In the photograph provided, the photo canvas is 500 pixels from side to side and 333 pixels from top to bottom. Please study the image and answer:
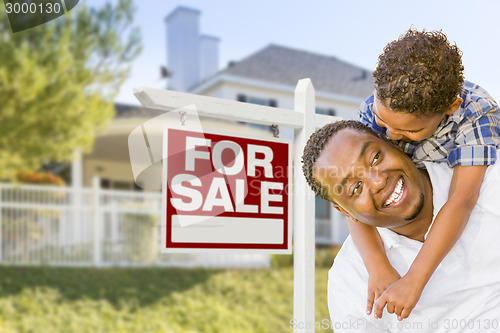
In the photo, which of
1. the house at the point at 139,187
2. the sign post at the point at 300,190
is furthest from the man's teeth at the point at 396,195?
the house at the point at 139,187

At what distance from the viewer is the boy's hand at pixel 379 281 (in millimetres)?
1620

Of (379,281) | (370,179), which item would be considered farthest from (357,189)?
(379,281)

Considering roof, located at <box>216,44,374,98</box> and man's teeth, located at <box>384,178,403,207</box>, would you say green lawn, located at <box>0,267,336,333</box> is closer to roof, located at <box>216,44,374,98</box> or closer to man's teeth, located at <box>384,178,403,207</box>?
man's teeth, located at <box>384,178,403,207</box>

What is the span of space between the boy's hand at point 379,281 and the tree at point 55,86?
8372mm

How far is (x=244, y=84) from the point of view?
14.0 m

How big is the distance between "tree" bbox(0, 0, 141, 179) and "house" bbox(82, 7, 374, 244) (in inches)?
87.8

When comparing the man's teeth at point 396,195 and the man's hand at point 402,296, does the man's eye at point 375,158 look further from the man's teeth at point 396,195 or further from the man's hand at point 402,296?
the man's hand at point 402,296

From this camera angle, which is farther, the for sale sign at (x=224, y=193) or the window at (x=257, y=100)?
the window at (x=257, y=100)

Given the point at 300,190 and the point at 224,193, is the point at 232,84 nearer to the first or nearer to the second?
the point at 300,190

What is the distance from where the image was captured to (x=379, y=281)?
64.2 inches

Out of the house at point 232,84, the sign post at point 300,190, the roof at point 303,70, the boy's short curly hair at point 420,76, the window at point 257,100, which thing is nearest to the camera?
the boy's short curly hair at point 420,76

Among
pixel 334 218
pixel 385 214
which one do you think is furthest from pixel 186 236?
pixel 334 218

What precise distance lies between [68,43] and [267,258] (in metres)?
5.34

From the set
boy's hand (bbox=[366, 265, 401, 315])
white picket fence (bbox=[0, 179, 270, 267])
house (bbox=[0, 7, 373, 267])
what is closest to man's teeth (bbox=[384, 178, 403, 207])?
boy's hand (bbox=[366, 265, 401, 315])
